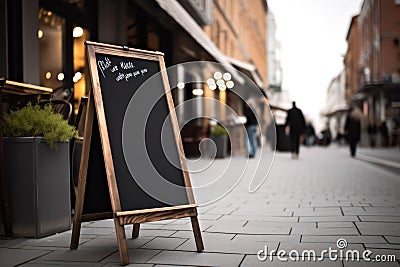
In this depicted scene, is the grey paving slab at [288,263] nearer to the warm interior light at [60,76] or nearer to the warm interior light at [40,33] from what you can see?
the warm interior light at [40,33]

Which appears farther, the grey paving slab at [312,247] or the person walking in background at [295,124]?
the person walking in background at [295,124]

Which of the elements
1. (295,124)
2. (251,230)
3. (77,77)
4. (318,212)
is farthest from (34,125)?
(295,124)

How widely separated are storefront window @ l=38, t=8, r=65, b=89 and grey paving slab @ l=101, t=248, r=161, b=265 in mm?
4029

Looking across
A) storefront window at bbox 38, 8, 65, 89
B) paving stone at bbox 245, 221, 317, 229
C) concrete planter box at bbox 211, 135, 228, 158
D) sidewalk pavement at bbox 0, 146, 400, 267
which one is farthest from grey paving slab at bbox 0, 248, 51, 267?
concrete planter box at bbox 211, 135, 228, 158

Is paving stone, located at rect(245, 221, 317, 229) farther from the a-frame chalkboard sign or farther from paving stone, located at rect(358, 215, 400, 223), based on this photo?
the a-frame chalkboard sign

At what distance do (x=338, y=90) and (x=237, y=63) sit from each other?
87949 millimetres

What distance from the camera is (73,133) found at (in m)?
4.78

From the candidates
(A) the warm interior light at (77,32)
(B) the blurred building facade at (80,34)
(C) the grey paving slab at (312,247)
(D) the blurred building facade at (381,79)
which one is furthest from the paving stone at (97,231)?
(D) the blurred building facade at (381,79)

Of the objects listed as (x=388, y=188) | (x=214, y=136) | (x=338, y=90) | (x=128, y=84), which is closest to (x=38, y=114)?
Answer: (x=128, y=84)

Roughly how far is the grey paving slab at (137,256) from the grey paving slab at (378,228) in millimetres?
1826

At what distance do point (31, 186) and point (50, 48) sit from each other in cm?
381

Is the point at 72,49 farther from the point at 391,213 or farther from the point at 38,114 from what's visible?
the point at 391,213

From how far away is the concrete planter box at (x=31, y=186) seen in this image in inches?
177

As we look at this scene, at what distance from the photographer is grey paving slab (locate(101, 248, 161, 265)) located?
362 centimetres
